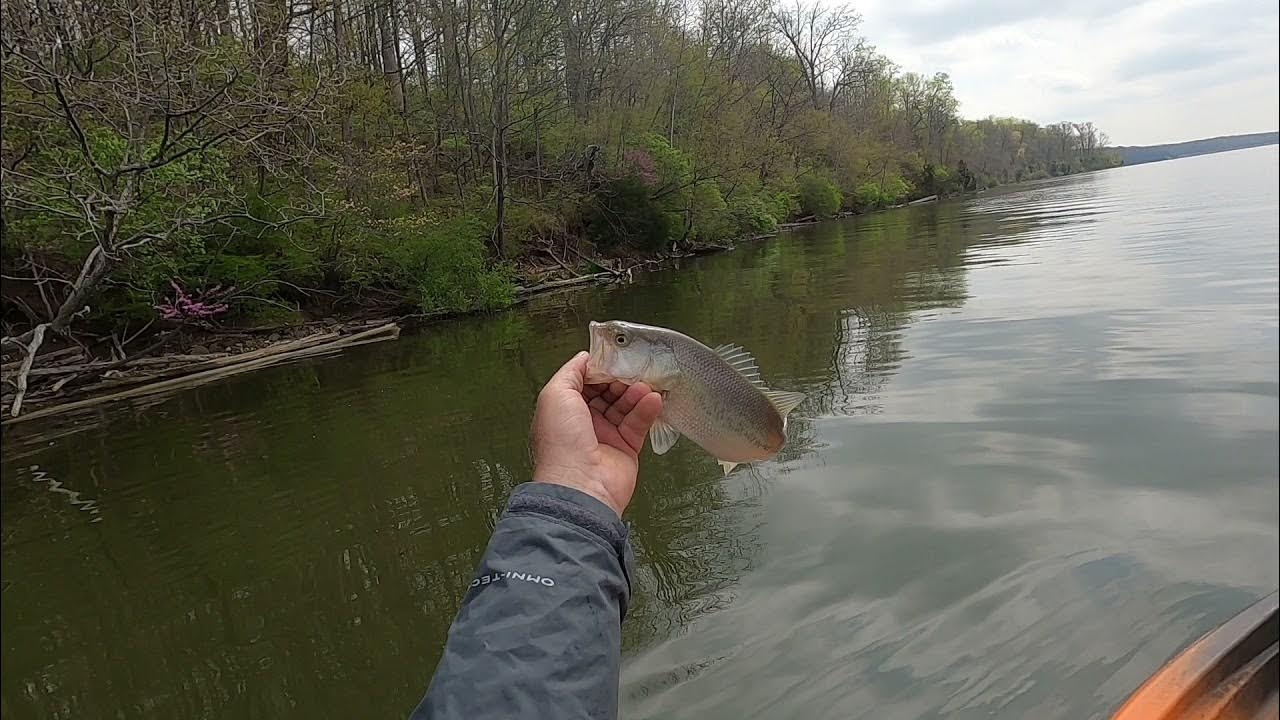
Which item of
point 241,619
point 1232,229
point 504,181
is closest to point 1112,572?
point 241,619

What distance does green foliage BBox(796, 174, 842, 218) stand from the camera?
54062 mm

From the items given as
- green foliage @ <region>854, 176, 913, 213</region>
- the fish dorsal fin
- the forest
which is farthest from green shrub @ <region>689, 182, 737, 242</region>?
the fish dorsal fin

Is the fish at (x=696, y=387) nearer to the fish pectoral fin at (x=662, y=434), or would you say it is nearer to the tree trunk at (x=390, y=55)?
the fish pectoral fin at (x=662, y=434)

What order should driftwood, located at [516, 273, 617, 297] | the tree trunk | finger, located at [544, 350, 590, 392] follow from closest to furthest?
1. finger, located at [544, 350, 590, 392]
2. driftwood, located at [516, 273, 617, 297]
3. the tree trunk

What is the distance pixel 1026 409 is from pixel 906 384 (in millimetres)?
1662

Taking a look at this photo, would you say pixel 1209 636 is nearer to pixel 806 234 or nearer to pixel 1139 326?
pixel 1139 326

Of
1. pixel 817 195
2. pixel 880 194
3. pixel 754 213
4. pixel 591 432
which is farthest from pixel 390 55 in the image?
pixel 880 194

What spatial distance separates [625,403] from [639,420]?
102 millimetres

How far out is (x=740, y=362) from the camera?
9.91 ft

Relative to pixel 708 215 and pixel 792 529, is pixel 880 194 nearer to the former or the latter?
pixel 708 215

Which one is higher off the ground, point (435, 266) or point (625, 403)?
point (435, 266)

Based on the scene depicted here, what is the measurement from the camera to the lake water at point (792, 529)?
468 centimetres

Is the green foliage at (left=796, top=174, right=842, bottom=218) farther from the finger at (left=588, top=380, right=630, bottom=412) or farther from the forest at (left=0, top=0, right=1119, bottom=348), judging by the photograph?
the finger at (left=588, top=380, right=630, bottom=412)

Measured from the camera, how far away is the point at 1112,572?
5.20m
